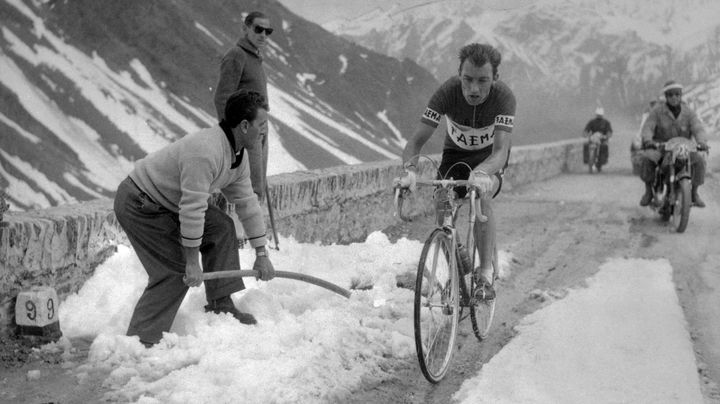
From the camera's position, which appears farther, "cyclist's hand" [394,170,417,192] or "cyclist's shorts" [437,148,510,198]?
"cyclist's shorts" [437,148,510,198]

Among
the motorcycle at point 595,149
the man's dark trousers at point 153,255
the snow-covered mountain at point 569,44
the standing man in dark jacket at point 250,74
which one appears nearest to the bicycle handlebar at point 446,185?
the man's dark trousers at point 153,255

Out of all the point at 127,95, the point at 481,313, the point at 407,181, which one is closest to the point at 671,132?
the point at 481,313

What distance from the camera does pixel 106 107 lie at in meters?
27.6

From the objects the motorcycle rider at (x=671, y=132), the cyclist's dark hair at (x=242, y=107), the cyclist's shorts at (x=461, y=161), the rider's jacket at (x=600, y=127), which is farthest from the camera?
the rider's jacket at (x=600, y=127)

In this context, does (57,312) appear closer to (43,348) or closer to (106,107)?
(43,348)

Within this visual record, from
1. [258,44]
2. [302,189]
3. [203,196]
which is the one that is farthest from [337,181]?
[203,196]

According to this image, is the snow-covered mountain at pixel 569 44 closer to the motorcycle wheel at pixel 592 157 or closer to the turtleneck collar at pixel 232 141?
the motorcycle wheel at pixel 592 157

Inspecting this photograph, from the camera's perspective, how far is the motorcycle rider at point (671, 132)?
9180mm

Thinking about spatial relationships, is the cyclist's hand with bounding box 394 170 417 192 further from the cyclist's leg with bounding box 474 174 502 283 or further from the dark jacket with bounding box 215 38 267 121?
the dark jacket with bounding box 215 38 267 121

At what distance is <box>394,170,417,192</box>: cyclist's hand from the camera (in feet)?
12.9

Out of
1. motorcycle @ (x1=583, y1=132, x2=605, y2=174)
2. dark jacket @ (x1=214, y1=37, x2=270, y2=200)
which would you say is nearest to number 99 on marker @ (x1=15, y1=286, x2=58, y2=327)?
dark jacket @ (x1=214, y1=37, x2=270, y2=200)

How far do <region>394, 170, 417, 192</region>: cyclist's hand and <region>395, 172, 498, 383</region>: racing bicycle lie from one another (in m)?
0.03

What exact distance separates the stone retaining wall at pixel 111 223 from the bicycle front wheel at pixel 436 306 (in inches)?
78.8

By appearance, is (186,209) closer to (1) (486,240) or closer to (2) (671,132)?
(1) (486,240)
